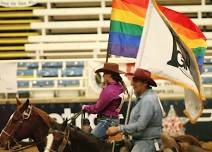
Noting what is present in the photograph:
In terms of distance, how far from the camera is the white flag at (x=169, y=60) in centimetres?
652

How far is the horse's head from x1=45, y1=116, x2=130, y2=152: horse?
454mm

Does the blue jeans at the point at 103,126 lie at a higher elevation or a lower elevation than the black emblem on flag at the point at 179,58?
lower

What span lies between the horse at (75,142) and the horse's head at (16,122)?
0.45 meters

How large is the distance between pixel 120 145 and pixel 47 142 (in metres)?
0.86

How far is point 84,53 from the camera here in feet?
44.9

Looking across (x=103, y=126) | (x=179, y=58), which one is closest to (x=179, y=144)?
(x=179, y=58)

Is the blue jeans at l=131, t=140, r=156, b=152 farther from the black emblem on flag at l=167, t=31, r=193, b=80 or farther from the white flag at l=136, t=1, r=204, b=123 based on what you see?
the black emblem on flag at l=167, t=31, r=193, b=80

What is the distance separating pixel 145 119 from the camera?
5789 mm

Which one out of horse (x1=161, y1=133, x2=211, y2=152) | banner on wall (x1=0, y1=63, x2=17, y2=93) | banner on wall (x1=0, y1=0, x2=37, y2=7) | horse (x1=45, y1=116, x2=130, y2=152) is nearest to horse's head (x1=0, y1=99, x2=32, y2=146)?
horse (x1=45, y1=116, x2=130, y2=152)

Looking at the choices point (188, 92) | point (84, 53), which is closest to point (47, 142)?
point (188, 92)

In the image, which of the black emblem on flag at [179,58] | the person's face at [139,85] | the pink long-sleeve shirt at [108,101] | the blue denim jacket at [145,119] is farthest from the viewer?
the pink long-sleeve shirt at [108,101]

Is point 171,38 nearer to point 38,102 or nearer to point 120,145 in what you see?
point 120,145

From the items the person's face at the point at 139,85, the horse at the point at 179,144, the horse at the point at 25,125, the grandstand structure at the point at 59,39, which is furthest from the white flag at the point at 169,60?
the grandstand structure at the point at 59,39

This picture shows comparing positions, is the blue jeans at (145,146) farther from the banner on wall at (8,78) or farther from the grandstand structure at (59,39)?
the grandstand structure at (59,39)
